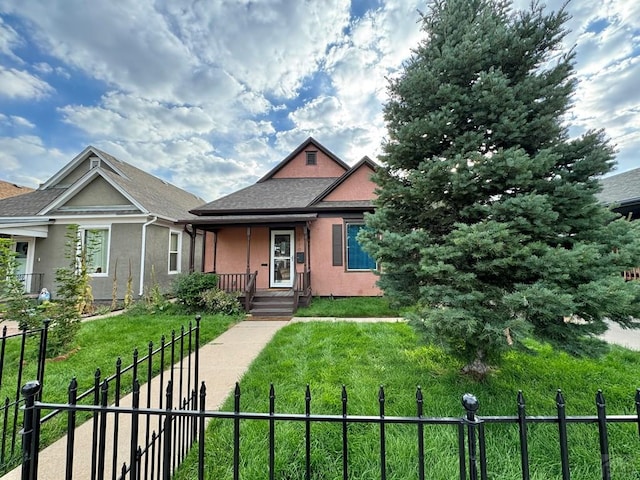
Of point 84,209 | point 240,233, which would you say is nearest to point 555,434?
point 240,233

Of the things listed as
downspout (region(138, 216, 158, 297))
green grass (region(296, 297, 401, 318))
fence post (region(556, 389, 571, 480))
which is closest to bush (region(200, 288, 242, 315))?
green grass (region(296, 297, 401, 318))

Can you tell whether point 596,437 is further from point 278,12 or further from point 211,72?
point 211,72

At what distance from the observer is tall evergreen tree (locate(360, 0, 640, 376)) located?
2.82 metres

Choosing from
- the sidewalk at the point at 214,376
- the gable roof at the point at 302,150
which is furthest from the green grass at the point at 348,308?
the gable roof at the point at 302,150

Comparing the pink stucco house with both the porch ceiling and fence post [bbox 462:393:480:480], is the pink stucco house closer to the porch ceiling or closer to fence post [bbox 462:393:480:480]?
the porch ceiling

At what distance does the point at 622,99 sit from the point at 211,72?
1338 cm

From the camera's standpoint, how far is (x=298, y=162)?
13742 mm

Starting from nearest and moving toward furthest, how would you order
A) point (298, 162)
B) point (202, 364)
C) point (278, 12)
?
point (202, 364) < point (278, 12) < point (298, 162)

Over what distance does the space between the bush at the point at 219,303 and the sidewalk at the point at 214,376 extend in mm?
946

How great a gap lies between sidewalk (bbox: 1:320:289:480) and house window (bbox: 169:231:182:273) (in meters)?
6.60

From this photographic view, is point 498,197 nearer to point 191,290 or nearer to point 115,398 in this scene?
point 115,398

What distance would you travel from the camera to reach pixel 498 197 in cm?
326

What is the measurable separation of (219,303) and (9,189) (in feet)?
69.0

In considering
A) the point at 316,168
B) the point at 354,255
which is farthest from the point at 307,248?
the point at 316,168
